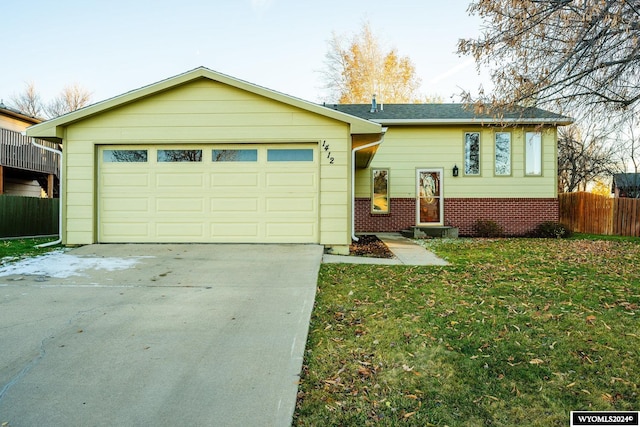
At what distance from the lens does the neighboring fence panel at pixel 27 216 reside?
13.8 m

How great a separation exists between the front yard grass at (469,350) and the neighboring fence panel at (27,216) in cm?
1324

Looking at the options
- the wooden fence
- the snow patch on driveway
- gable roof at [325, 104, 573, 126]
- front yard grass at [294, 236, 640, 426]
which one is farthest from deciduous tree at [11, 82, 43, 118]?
the wooden fence

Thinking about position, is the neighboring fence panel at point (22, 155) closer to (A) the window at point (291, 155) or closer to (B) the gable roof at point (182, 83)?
(B) the gable roof at point (182, 83)

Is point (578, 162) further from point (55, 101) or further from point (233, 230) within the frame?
point (55, 101)

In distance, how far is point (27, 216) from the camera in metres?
14.6

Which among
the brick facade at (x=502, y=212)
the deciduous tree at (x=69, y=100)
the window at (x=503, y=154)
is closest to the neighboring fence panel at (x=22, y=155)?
the brick facade at (x=502, y=212)

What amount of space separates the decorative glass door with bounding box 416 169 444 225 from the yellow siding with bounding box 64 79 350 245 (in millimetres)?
6508

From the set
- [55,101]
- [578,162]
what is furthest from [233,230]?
[55,101]

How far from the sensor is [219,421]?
260 centimetres

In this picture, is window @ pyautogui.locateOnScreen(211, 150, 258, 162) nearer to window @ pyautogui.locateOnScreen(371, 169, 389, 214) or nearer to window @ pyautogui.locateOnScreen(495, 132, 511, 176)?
window @ pyautogui.locateOnScreen(371, 169, 389, 214)

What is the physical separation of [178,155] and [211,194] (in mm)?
1175

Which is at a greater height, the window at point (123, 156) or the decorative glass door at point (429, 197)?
the window at point (123, 156)

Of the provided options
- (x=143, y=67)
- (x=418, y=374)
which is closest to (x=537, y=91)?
(x=418, y=374)

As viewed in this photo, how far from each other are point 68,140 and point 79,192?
1.20 meters
